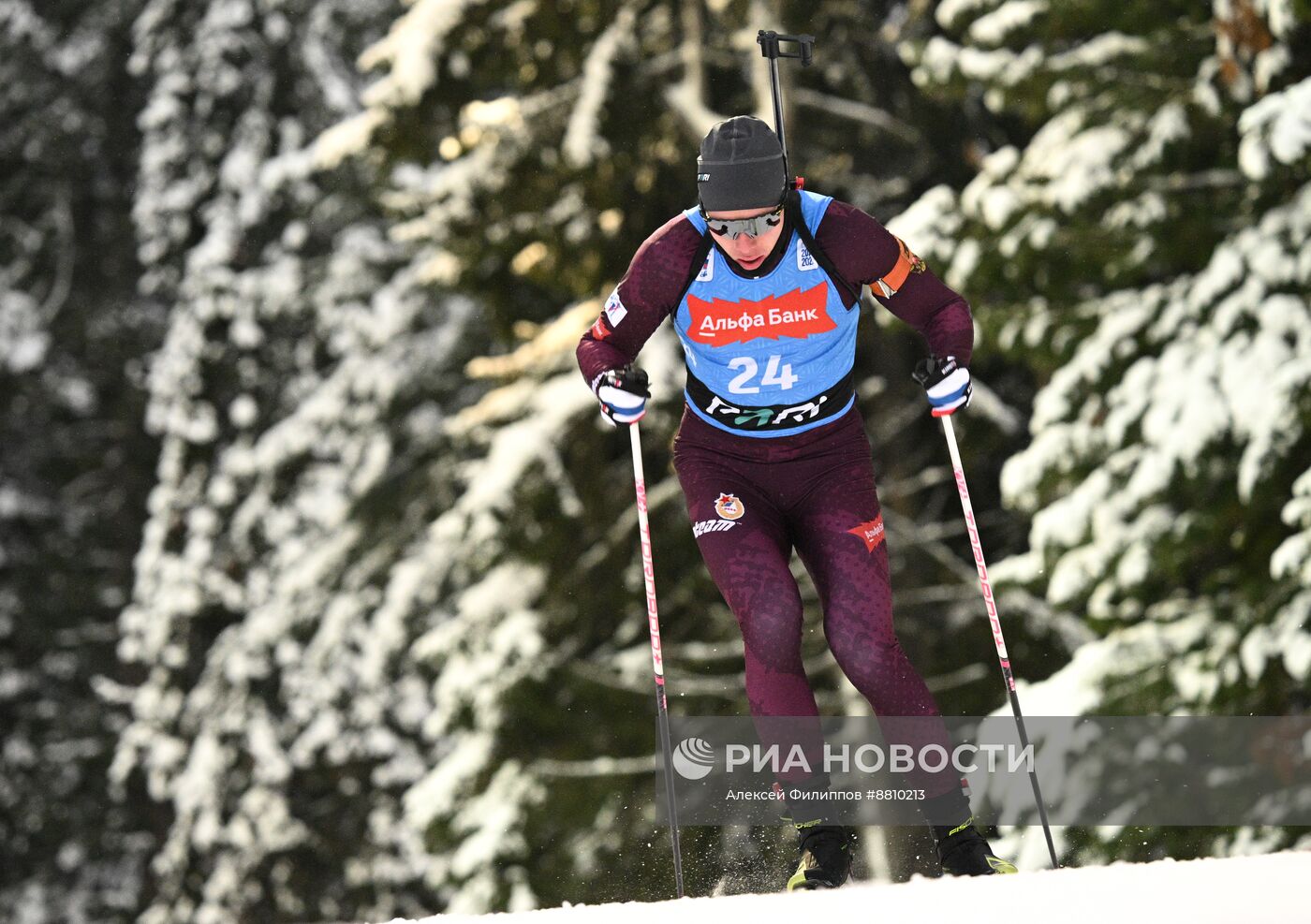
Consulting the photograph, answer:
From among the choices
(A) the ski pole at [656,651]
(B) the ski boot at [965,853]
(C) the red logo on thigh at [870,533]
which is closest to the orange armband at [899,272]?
(C) the red logo on thigh at [870,533]

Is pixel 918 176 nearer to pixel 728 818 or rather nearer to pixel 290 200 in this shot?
pixel 728 818

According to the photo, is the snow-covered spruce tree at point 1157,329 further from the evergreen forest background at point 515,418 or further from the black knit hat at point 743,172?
the black knit hat at point 743,172

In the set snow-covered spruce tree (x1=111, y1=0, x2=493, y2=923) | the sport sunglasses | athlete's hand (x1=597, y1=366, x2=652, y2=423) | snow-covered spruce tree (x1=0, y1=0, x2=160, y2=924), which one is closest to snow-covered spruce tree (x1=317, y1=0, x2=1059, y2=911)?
snow-covered spruce tree (x1=111, y1=0, x2=493, y2=923)

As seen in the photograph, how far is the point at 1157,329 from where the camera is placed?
7660 millimetres

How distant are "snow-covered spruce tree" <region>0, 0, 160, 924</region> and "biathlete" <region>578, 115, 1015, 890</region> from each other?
585 inches

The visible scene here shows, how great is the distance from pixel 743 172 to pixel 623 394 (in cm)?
76

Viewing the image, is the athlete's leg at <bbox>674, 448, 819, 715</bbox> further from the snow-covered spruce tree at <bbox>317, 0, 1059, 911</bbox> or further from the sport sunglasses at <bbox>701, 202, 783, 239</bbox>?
the snow-covered spruce tree at <bbox>317, 0, 1059, 911</bbox>

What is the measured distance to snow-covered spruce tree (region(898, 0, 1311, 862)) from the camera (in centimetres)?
709

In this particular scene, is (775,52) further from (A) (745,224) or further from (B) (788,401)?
(B) (788,401)

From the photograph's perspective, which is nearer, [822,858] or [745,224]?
[745,224]

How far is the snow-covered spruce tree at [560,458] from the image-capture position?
34.6 ft

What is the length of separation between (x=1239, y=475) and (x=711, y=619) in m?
5.44

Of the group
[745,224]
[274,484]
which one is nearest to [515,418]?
[274,484]

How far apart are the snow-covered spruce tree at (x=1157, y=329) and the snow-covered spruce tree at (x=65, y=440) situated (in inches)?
494
